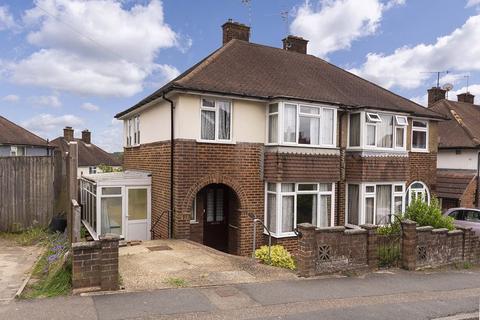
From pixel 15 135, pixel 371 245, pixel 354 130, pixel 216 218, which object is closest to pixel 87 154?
pixel 15 135

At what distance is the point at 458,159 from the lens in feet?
63.2

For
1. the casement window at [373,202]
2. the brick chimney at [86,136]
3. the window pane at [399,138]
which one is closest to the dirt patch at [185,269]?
the casement window at [373,202]

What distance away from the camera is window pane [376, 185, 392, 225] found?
1359cm

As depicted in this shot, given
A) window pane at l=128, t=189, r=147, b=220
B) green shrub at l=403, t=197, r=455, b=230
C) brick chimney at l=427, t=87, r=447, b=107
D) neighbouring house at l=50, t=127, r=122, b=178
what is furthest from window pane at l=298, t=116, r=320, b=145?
neighbouring house at l=50, t=127, r=122, b=178

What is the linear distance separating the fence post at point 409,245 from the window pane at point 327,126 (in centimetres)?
A: 393

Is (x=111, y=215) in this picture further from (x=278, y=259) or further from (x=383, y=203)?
(x=383, y=203)

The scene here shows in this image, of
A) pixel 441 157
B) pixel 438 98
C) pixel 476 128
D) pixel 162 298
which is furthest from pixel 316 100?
pixel 438 98

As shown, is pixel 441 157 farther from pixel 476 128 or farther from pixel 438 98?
pixel 438 98

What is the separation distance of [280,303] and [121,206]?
23.2ft

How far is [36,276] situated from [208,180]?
5.11m

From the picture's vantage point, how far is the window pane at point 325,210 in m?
12.5

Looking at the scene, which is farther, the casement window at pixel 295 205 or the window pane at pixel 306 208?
the window pane at pixel 306 208

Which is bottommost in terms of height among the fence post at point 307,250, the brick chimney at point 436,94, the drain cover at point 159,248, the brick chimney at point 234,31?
the drain cover at point 159,248

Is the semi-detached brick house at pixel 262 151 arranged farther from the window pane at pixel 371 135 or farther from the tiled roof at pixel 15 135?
the tiled roof at pixel 15 135
